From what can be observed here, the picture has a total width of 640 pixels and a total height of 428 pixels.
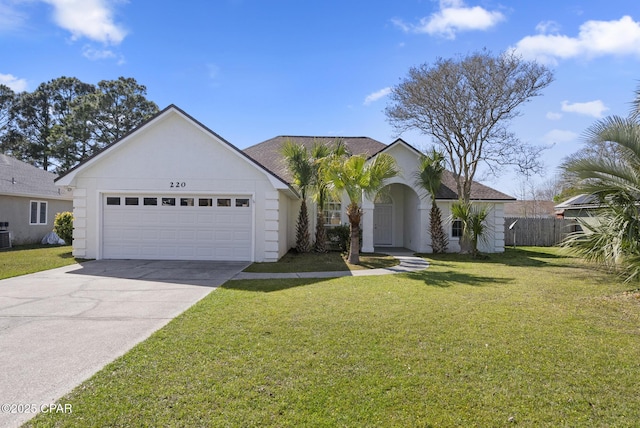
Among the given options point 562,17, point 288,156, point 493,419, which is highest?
point 562,17

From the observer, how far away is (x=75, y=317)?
6117mm

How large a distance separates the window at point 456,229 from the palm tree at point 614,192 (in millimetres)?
8894

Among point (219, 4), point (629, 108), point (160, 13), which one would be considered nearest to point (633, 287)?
point (629, 108)

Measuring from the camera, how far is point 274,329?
17.8ft

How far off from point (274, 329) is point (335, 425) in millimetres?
2525

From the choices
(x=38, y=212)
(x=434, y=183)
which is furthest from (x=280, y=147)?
(x=38, y=212)

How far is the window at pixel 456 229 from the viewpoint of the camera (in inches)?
705

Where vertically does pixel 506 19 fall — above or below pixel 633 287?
above

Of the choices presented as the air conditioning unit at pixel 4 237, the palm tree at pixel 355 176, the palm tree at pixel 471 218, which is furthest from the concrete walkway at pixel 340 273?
the air conditioning unit at pixel 4 237

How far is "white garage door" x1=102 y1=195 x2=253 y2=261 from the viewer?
1338cm

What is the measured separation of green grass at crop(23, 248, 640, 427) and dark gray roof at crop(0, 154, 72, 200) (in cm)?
1763

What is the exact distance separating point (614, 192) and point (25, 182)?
26.3 m

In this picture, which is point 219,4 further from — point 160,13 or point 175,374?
point 175,374

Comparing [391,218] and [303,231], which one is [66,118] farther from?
[391,218]
